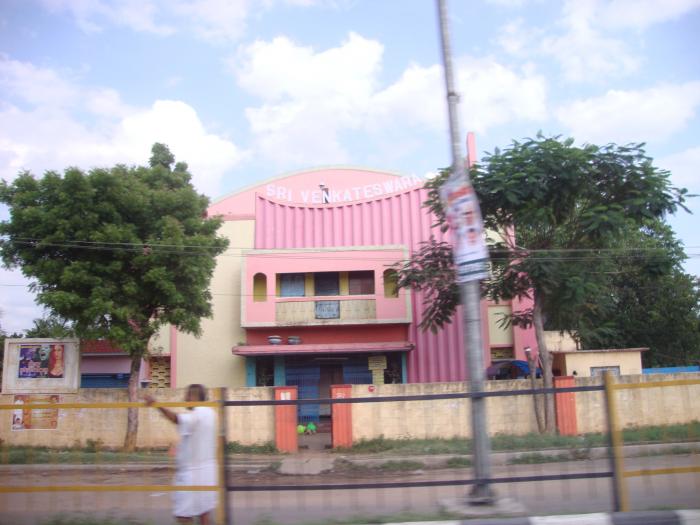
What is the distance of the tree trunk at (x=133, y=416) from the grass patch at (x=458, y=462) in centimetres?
889

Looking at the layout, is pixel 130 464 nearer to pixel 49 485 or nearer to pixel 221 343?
pixel 49 485

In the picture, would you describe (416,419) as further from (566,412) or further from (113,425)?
(113,425)

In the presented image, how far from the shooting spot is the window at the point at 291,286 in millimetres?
24438

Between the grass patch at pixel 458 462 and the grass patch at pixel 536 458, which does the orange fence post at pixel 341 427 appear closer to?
the grass patch at pixel 458 462

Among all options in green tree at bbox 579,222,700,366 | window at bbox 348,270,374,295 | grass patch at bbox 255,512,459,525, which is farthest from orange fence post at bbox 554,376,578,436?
green tree at bbox 579,222,700,366

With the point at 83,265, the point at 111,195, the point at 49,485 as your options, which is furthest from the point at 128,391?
the point at 49,485

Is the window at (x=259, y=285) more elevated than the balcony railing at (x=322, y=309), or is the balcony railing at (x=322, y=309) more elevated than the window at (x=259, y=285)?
the window at (x=259, y=285)

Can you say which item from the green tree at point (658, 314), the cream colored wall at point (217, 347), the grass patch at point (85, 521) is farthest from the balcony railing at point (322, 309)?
the grass patch at point (85, 521)

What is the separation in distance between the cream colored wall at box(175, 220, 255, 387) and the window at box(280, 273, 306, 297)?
173 cm

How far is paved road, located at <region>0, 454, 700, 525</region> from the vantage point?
5.93 meters

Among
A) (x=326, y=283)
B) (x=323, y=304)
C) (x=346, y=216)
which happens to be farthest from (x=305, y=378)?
(x=346, y=216)

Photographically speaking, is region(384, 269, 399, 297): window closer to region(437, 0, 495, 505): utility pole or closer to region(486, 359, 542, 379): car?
region(486, 359, 542, 379): car

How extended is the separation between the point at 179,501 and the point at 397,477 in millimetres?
2374

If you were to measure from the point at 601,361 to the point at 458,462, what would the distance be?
51.6 ft
